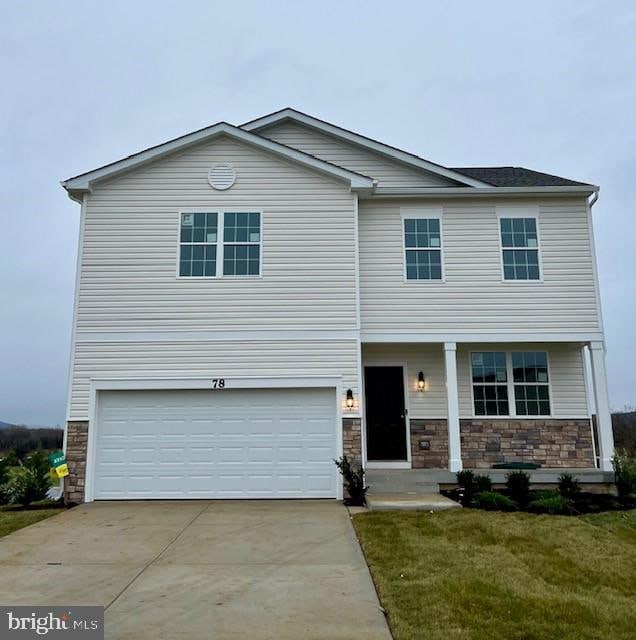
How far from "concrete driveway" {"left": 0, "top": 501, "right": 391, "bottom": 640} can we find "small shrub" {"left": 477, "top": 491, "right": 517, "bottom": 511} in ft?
7.46

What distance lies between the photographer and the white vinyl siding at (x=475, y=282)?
11.2 m

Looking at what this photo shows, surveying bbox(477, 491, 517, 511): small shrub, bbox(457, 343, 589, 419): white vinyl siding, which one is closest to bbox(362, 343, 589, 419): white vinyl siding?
bbox(457, 343, 589, 419): white vinyl siding

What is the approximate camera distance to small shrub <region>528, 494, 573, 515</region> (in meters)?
8.56

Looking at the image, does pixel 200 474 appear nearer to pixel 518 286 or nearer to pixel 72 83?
pixel 518 286

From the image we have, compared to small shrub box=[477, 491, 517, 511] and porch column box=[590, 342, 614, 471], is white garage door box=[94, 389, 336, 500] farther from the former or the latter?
porch column box=[590, 342, 614, 471]

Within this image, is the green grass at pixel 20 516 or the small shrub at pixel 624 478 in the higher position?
the small shrub at pixel 624 478

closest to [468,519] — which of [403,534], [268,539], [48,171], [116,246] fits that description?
[403,534]

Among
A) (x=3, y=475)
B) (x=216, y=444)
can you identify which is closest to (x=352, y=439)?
(x=216, y=444)

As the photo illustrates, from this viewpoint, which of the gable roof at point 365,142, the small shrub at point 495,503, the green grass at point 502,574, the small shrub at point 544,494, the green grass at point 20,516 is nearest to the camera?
the green grass at point 502,574

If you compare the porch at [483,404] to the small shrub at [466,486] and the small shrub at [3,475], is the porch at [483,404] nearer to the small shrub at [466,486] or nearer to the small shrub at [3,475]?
the small shrub at [466,486]

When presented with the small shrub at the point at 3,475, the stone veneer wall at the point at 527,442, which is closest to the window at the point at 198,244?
the small shrub at the point at 3,475

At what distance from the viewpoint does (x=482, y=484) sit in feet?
31.8

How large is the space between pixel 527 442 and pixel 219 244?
25.0 ft

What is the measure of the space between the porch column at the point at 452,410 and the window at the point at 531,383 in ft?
5.45
